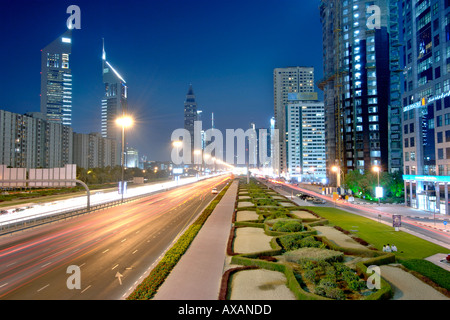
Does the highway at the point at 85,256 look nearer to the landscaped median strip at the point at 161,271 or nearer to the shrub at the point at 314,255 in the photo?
the landscaped median strip at the point at 161,271

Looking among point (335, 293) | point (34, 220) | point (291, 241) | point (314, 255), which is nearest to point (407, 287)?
point (335, 293)

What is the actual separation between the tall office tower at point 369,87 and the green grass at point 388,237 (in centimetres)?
5502

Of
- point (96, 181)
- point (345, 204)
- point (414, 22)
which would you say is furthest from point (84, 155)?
point (414, 22)

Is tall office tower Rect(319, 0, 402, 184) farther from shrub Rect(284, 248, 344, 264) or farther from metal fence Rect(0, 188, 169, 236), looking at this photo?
metal fence Rect(0, 188, 169, 236)

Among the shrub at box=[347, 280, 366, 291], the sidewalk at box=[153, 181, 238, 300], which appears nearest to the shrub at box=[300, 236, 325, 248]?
the sidewalk at box=[153, 181, 238, 300]

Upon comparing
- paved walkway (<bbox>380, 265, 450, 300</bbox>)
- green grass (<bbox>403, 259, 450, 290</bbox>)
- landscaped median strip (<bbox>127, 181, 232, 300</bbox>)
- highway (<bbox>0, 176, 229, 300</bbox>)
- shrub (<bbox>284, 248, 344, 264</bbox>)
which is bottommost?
highway (<bbox>0, 176, 229, 300</bbox>)

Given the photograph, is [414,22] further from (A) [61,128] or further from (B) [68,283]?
(A) [61,128]

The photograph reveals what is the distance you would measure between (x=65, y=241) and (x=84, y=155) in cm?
17063

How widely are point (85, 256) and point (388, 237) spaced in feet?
90.5

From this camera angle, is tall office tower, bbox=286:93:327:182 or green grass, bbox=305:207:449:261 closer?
green grass, bbox=305:207:449:261

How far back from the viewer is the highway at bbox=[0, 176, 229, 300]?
53.2 ft

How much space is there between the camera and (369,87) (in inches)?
3541

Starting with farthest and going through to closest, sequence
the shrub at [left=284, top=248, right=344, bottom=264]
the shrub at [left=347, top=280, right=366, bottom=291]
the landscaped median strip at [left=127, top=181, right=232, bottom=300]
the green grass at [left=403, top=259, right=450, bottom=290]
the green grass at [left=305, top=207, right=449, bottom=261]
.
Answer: the green grass at [left=305, top=207, right=449, bottom=261] → the shrub at [left=284, top=248, right=344, bottom=264] → the green grass at [left=403, top=259, right=450, bottom=290] → the shrub at [left=347, top=280, right=366, bottom=291] → the landscaped median strip at [left=127, top=181, right=232, bottom=300]

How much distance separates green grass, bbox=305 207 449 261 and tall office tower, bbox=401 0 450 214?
563 inches
